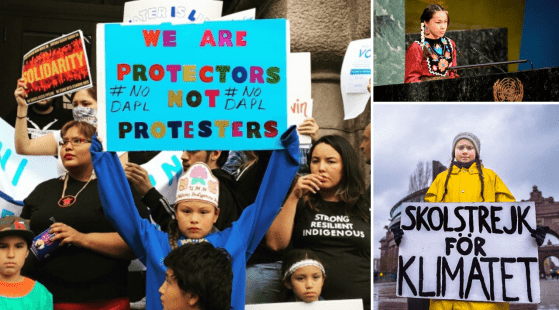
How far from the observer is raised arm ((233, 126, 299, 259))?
3.46 metres

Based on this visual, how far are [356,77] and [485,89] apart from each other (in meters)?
0.87

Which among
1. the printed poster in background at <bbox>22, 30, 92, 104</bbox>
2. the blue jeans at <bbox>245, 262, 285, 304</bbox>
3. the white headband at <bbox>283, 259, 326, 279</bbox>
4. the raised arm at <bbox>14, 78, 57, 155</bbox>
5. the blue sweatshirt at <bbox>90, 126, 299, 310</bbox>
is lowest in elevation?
the blue jeans at <bbox>245, 262, 285, 304</bbox>

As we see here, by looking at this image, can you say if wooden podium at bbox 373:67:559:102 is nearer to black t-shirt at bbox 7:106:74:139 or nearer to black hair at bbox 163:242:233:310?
black t-shirt at bbox 7:106:74:139

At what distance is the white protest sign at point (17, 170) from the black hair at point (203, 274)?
1908 millimetres

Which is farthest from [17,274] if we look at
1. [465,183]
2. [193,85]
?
[465,183]

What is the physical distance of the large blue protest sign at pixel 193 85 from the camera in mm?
3604

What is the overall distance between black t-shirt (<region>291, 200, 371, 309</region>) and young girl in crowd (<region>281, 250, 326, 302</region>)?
0.16 feet

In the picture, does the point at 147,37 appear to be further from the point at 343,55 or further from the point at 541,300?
the point at 541,300

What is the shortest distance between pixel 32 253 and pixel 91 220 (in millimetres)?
372

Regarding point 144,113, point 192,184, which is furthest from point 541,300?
point 144,113

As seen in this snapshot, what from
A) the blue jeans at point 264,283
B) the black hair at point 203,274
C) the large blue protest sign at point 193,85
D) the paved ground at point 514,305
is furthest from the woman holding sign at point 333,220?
the black hair at point 203,274

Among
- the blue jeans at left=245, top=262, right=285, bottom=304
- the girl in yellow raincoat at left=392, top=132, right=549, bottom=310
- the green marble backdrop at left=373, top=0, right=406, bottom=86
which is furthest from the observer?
the green marble backdrop at left=373, top=0, right=406, bottom=86

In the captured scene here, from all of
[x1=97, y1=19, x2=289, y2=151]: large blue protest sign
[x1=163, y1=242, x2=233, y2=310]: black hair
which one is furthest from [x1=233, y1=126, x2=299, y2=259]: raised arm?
[x1=163, y1=242, x2=233, y2=310]: black hair

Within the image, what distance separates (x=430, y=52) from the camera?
4977 mm
